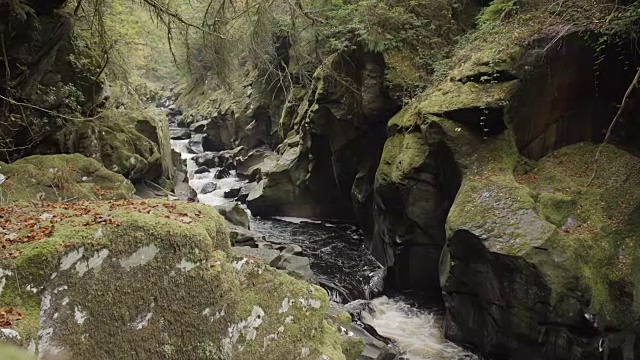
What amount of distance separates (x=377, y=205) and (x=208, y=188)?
37.8ft

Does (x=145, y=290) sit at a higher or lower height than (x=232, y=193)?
higher

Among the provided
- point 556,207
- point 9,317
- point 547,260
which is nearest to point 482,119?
point 556,207

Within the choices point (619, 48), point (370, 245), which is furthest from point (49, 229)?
point (370, 245)

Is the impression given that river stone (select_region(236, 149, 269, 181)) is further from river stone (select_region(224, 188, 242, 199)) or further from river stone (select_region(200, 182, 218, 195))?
river stone (select_region(224, 188, 242, 199))

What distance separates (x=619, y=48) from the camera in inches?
371

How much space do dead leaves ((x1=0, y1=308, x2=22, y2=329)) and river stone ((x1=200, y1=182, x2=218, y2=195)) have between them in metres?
18.9

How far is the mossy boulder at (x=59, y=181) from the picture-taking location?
28.6 ft

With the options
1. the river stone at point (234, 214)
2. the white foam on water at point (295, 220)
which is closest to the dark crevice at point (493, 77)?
the river stone at point (234, 214)

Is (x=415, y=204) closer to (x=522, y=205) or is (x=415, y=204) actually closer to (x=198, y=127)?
(x=522, y=205)

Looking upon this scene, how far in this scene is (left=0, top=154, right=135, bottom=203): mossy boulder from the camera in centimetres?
872

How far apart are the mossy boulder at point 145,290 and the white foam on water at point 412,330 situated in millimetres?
4881

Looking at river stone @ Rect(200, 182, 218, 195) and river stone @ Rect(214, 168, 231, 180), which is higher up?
river stone @ Rect(214, 168, 231, 180)

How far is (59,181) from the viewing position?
953cm

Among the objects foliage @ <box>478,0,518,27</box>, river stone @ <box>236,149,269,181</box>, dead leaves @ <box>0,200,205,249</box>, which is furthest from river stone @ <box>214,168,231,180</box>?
dead leaves @ <box>0,200,205,249</box>
